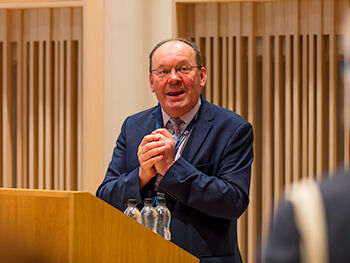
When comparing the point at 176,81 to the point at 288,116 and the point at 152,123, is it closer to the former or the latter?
the point at 152,123

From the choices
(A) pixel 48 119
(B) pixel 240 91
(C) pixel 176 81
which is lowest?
(A) pixel 48 119

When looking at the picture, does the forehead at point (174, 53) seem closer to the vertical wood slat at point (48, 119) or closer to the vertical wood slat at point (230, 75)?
the vertical wood slat at point (230, 75)

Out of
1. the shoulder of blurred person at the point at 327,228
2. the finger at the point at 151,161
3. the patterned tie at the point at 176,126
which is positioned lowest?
the finger at the point at 151,161

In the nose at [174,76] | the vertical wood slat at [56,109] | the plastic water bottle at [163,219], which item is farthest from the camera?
the vertical wood slat at [56,109]

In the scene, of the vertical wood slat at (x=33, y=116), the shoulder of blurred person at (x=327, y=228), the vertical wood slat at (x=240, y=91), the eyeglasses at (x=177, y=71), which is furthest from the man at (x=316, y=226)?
the vertical wood slat at (x=33, y=116)

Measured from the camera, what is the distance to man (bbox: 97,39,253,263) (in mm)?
2477

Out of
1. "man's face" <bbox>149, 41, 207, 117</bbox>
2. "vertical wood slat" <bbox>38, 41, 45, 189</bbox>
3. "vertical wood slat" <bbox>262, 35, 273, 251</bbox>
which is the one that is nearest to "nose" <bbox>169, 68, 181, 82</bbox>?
"man's face" <bbox>149, 41, 207, 117</bbox>

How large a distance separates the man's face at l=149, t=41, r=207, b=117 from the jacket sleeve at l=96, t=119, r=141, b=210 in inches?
12.5

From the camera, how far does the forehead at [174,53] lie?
9.08 ft

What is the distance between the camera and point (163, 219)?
247 cm

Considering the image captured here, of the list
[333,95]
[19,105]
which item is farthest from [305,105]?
[19,105]

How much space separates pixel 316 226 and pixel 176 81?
216 cm

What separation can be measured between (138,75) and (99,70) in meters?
0.38

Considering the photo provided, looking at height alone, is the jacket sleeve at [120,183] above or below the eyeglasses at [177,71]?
below
